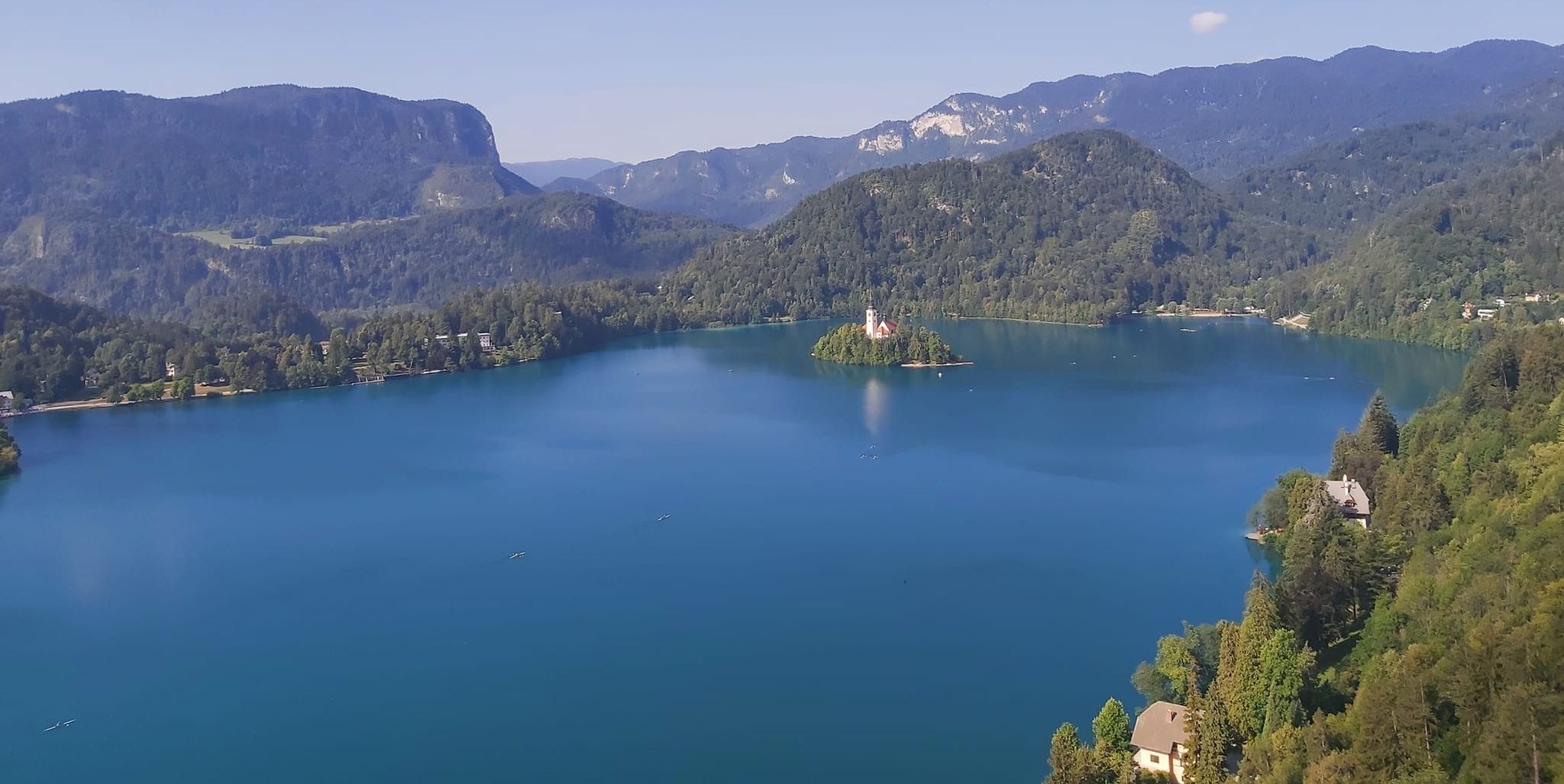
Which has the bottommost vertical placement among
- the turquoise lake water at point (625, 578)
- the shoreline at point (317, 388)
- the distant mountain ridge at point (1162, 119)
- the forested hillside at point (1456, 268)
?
the turquoise lake water at point (625, 578)

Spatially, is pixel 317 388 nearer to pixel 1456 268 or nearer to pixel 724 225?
pixel 1456 268

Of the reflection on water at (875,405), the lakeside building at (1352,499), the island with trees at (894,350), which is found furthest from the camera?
the island with trees at (894,350)

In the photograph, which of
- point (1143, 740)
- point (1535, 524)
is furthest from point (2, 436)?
point (1535, 524)

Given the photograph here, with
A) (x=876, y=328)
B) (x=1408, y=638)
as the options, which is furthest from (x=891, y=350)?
(x=1408, y=638)

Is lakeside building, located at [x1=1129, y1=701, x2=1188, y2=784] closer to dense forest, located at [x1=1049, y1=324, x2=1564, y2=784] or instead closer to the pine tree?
dense forest, located at [x1=1049, y1=324, x2=1564, y2=784]

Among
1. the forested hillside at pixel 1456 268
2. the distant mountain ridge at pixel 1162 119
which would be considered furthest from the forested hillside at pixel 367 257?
the distant mountain ridge at pixel 1162 119

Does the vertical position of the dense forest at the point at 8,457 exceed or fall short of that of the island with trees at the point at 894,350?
it falls short

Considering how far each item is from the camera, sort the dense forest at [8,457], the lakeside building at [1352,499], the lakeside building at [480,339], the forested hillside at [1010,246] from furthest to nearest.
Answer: the forested hillside at [1010,246]
the lakeside building at [480,339]
the dense forest at [8,457]
the lakeside building at [1352,499]

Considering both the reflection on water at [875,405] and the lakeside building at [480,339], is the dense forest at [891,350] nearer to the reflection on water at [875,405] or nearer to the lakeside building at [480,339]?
the reflection on water at [875,405]
